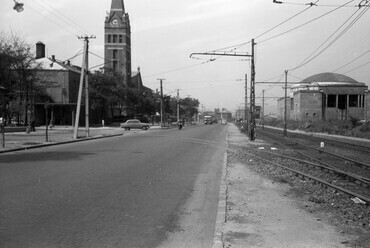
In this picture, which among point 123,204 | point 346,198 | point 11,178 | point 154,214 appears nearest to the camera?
point 154,214

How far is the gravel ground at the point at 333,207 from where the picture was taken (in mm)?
6215

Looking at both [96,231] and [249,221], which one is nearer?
[96,231]

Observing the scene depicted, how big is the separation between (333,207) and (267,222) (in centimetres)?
199

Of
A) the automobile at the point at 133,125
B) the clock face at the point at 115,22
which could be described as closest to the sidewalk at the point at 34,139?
the automobile at the point at 133,125

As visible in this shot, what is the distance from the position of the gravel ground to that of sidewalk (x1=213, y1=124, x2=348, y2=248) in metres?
0.17

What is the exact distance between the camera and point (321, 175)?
14.0m

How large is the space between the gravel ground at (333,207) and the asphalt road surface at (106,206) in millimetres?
1848

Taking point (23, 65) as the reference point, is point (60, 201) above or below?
below

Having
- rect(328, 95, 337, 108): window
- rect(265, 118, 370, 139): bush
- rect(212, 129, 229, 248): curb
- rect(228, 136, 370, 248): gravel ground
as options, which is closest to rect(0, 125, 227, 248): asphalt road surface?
rect(212, 129, 229, 248): curb

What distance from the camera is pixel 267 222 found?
274 inches

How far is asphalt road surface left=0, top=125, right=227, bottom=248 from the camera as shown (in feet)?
19.6

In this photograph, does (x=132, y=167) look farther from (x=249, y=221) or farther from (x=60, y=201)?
(x=249, y=221)

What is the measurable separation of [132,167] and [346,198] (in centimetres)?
739

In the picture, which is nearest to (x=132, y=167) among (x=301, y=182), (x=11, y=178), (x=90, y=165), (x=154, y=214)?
(x=90, y=165)
